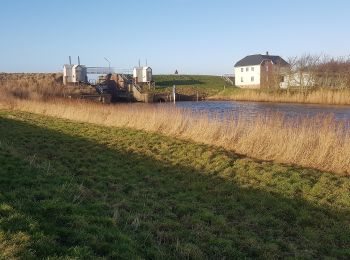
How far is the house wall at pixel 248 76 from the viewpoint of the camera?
7112 centimetres

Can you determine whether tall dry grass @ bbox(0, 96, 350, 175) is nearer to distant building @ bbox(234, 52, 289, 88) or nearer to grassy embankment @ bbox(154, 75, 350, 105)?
grassy embankment @ bbox(154, 75, 350, 105)

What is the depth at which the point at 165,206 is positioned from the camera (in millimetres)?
8242

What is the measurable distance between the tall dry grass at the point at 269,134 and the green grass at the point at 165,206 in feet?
3.29

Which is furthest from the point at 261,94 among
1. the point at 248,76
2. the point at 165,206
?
the point at 165,206

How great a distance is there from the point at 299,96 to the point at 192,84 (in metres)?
32.7

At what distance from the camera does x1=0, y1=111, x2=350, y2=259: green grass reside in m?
5.38

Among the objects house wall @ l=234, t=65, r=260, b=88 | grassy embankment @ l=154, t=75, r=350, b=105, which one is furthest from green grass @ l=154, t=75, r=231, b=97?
house wall @ l=234, t=65, r=260, b=88

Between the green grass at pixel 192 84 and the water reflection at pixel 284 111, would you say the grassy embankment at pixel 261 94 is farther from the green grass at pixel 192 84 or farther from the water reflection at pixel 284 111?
the water reflection at pixel 284 111

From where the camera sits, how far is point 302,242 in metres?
6.97

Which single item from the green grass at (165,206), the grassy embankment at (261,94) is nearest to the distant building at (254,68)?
the grassy embankment at (261,94)

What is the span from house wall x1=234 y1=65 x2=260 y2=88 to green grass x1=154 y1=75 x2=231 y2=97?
252 centimetres

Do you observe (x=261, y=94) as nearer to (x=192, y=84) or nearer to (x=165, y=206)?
(x=192, y=84)

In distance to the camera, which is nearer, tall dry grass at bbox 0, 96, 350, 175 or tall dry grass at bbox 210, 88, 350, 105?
tall dry grass at bbox 0, 96, 350, 175

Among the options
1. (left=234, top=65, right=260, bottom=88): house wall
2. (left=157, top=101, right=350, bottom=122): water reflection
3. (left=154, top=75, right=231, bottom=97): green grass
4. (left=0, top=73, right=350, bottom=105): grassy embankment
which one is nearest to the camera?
(left=157, top=101, right=350, bottom=122): water reflection
